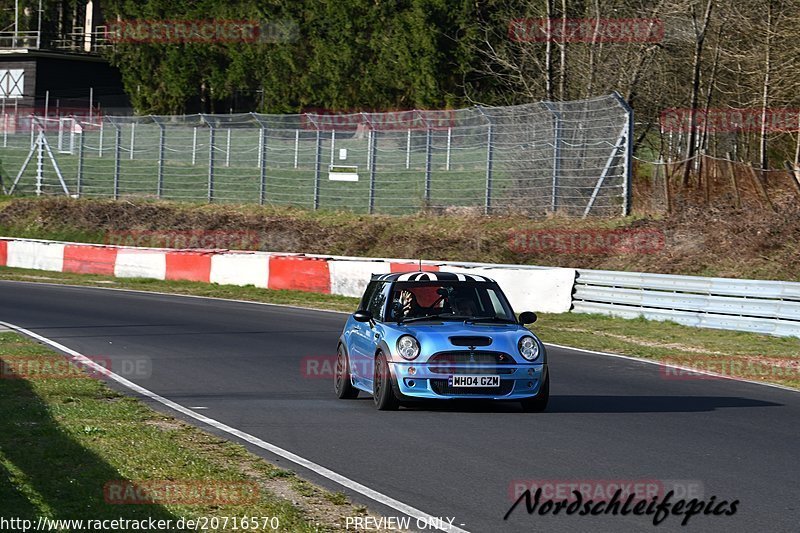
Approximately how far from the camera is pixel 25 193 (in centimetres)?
4428

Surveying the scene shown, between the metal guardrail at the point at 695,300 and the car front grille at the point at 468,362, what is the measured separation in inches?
372

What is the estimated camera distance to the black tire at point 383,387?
11.7m

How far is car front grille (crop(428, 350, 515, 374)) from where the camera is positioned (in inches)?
451

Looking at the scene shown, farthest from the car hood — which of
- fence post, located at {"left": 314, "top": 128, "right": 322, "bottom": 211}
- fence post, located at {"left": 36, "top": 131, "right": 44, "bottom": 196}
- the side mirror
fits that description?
fence post, located at {"left": 36, "top": 131, "right": 44, "bottom": 196}

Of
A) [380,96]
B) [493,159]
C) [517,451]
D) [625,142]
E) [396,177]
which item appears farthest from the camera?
[380,96]

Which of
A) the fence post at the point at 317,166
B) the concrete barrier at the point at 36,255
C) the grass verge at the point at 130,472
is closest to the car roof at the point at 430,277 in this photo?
the grass verge at the point at 130,472

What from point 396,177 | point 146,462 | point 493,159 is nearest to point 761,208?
point 493,159

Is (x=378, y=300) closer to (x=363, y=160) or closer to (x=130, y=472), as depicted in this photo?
(x=130, y=472)

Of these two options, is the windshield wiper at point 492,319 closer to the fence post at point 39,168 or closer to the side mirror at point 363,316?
the side mirror at point 363,316

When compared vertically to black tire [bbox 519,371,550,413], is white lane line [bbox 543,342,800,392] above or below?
below

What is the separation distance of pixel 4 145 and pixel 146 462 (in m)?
39.8

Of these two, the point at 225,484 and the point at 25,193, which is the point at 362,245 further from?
the point at 225,484

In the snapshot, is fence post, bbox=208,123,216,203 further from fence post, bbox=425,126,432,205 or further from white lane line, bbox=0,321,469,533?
white lane line, bbox=0,321,469,533

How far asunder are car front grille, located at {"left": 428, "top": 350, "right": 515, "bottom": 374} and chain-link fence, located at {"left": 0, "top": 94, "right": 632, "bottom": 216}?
19432mm
